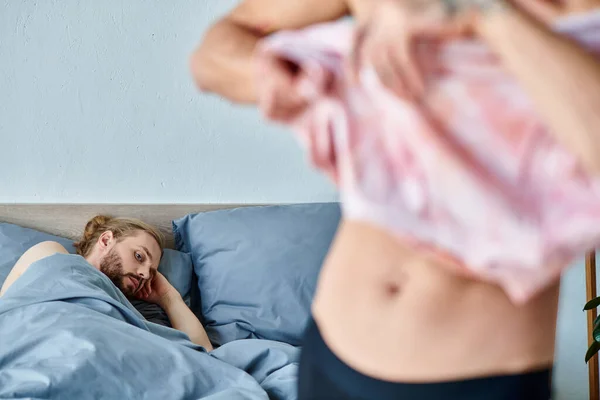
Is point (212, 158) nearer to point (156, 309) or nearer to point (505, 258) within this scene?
point (156, 309)

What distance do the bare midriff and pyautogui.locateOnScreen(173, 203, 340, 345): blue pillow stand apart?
1.45m

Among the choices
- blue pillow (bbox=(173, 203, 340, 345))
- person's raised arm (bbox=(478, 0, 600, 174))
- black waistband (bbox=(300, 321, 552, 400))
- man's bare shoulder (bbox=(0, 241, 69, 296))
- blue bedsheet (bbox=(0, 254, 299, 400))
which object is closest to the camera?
person's raised arm (bbox=(478, 0, 600, 174))

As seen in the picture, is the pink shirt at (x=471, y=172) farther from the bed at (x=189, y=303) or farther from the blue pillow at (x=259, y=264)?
the blue pillow at (x=259, y=264)

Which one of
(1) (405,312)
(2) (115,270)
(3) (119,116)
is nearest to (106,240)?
(2) (115,270)

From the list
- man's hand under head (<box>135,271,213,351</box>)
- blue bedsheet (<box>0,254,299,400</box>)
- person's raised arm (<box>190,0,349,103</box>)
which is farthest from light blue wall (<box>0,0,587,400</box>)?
person's raised arm (<box>190,0,349,103</box>)

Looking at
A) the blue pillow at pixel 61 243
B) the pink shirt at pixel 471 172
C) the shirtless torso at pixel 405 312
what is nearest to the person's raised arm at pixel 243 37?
the shirtless torso at pixel 405 312

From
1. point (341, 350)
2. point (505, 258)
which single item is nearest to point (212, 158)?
point (341, 350)

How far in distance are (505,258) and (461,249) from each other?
39 mm

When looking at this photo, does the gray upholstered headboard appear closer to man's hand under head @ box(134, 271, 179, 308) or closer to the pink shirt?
man's hand under head @ box(134, 271, 179, 308)

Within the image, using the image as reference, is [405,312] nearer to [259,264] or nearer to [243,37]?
[243,37]

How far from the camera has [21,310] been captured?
5.56 feet

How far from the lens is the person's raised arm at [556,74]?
48 centimetres

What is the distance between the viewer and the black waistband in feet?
2.07

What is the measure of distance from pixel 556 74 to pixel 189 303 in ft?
6.46
